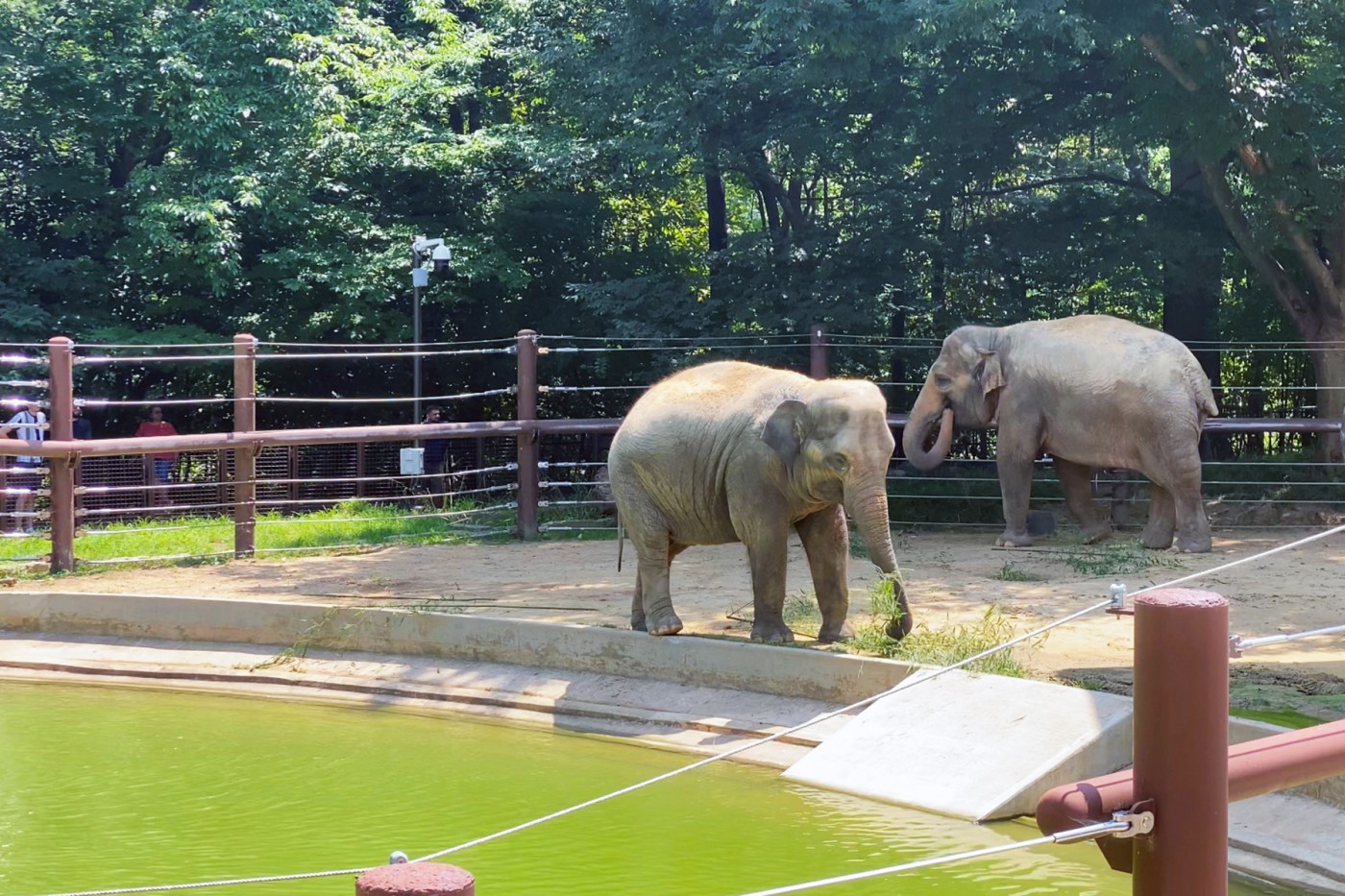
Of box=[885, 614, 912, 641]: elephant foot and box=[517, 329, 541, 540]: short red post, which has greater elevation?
box=[517, 329, 541, 540]: short red post

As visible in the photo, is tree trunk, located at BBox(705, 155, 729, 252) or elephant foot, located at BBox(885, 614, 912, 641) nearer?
elephant foot, located at BBox(885, 614, 912, 641)

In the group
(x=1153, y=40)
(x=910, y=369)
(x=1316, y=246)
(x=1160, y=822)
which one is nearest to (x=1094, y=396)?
(x=1153, y=40)

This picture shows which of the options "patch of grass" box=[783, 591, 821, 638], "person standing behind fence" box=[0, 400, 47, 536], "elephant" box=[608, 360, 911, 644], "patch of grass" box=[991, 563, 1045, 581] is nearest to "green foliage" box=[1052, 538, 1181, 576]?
"patch of grass" box=[991, 563, 1045, 581]

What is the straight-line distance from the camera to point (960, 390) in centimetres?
1334

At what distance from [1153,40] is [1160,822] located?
12811 millimetres

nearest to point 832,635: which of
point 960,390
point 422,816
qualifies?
point 422,816

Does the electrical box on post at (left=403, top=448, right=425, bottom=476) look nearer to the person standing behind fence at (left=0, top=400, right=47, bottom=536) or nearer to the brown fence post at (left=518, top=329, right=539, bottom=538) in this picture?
the brown fence post at (left=518, top=329, right=539, bottom=538)

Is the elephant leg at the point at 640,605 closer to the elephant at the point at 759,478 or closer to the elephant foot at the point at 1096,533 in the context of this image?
the elephant at the point at 759,478

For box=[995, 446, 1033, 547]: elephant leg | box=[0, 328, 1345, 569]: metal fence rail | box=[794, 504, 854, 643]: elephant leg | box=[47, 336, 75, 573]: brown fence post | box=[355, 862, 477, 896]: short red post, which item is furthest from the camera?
box=[995, 446, 1033, 547]: elephant leg

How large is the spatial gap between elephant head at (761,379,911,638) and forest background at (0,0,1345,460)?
241 inches

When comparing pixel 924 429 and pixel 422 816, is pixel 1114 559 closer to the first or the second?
pixel 924 429

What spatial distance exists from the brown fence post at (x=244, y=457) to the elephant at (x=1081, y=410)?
5513 millimetres

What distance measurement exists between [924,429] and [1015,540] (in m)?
1.29

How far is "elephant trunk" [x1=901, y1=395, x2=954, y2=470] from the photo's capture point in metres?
13.3
